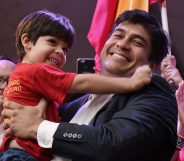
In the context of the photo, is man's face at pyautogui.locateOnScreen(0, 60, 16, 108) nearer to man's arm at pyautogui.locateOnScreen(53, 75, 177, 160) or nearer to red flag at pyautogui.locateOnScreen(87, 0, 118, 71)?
red flag at pyautogui.locateOnScreen(87, 0, 118, 71)

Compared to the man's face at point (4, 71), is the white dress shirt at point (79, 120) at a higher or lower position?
lower

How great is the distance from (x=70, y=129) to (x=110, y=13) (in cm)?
132

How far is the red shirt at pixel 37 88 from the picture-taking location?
1.31 meters

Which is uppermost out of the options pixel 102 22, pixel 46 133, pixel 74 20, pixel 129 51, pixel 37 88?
pixel 74 20

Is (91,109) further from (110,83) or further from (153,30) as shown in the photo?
(153,30)

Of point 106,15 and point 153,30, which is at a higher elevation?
point 106,15

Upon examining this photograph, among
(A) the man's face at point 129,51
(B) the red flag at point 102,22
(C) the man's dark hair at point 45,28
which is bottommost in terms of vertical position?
(A) the man's face at point 129,51

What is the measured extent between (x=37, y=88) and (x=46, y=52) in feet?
0.67

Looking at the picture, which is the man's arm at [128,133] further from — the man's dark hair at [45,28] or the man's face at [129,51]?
the man's dark hair at [45,28]

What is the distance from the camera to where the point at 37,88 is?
4.37 feet

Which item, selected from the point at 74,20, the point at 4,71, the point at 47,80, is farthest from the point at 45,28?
the point at 74,20

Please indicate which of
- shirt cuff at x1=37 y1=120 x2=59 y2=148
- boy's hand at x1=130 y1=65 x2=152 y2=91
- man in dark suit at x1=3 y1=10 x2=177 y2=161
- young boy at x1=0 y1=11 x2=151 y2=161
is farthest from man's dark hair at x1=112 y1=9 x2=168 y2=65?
shirt cuff at x1=37 y1=120 x2=59 y2=148

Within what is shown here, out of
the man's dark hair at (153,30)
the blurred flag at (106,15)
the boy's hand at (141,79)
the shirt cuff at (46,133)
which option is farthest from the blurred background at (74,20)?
the shirt cuff at (46,133)

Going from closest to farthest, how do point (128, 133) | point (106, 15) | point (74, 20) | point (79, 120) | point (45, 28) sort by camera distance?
1. point (128, 133)
2. point (79, 120)
3. point (45, 28)
4. point (106, 15)
5. point (74, 20)
